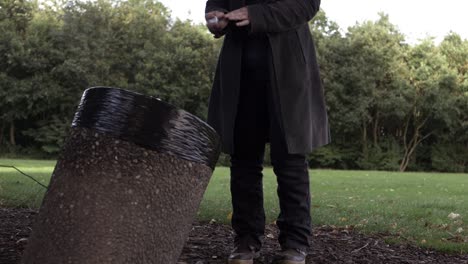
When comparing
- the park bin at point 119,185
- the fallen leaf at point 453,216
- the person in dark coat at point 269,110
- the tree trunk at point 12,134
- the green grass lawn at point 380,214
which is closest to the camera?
the park bin at point 119,185

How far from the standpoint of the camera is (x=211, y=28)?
10.5 feet

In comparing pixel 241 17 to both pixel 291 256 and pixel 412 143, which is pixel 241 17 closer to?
pixel 291 256

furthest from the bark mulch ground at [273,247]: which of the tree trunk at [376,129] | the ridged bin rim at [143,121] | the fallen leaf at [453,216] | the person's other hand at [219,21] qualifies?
the tree trunk at [376,129]

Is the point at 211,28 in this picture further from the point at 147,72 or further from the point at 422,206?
the point at 147,72

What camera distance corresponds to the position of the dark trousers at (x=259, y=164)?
337 centimetres

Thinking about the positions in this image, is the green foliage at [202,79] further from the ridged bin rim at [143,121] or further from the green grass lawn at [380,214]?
the ridged bin rim at [143,121]

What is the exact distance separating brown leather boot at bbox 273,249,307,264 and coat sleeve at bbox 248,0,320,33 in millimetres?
1328

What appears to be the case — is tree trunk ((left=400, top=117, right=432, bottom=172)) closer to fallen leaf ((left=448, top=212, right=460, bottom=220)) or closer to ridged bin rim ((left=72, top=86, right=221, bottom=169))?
fallen leaf ((left=448, top=212, right=460, bottom=220))

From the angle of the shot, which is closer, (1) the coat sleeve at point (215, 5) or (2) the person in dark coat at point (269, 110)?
(2) the person in dark coat at point (269, 110)

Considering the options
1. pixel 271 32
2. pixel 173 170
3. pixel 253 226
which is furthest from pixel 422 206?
pixel 173 170

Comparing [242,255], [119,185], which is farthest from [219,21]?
[242,255]

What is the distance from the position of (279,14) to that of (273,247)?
6.42 feet

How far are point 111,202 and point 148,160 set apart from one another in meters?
0.24

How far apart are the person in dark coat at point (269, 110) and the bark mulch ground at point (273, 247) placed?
372 millimetres
